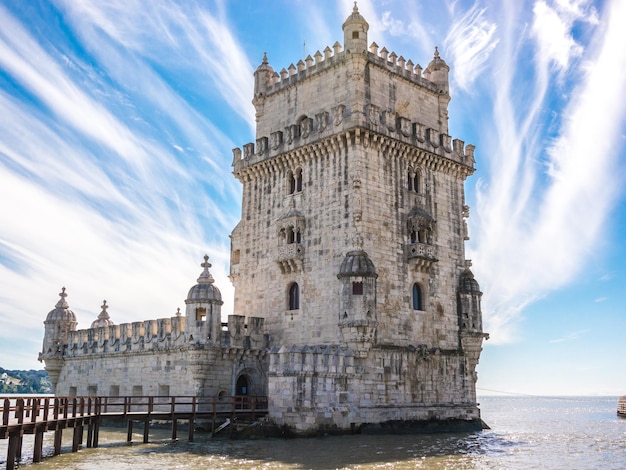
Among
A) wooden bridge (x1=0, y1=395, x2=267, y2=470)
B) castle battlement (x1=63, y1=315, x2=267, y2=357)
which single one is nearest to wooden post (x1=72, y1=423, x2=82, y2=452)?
wooden bridge (x1=0, y1=395, x2=267, y2=470)

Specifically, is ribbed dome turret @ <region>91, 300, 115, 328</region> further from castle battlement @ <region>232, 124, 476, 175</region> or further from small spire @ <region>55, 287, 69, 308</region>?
castle battlement @ <region>232, 124, 476, 175</region>

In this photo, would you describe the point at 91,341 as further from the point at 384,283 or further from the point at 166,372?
the point at 384,283

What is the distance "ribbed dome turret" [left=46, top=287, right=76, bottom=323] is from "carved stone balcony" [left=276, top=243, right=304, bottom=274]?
739 inches

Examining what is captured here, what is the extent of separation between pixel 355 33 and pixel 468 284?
15.3 meters

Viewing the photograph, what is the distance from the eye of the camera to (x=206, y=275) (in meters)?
35.9

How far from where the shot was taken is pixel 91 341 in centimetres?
4381

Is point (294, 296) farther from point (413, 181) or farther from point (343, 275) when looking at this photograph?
point (413, 181)

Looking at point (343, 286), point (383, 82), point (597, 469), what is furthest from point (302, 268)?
point (597, 469)

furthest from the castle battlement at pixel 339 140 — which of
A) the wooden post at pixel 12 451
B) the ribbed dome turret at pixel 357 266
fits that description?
the wooden post at pixel 12 451

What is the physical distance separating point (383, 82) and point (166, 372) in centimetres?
1995

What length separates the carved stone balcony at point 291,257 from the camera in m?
36.0

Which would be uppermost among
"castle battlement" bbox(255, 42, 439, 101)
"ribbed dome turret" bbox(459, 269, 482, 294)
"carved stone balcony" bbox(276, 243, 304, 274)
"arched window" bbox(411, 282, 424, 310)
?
"castle battlement" bbox(255, 42, 439, 101)

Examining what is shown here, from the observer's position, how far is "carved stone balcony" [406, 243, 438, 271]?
35562mm

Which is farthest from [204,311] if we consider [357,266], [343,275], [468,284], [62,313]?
[62,313]
